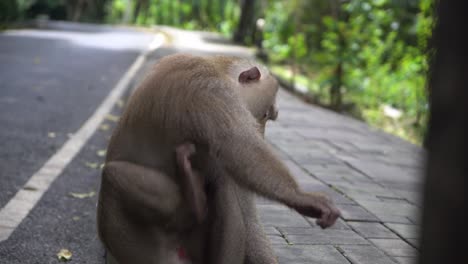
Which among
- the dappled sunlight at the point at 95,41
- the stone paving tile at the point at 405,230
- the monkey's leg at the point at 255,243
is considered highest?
the monkey's leg at the point at 255,243

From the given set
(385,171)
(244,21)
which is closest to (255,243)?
(385,171)

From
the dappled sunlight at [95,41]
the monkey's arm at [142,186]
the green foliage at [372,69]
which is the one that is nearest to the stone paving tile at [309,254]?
the monkey's arm at [142,186]

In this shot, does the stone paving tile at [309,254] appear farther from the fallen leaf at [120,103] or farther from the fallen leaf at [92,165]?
the fallen leaf at [120,103]

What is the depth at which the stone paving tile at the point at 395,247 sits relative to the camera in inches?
163

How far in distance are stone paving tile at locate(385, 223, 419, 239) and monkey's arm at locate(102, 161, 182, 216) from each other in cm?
238

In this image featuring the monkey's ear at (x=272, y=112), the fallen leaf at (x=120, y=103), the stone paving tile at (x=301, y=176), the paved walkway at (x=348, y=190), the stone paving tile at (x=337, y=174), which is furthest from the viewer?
the fallen leaf at (x=120, y=103)

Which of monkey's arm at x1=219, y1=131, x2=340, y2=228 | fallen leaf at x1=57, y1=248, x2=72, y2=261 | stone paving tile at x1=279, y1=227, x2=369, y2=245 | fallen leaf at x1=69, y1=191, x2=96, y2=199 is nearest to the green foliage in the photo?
fallen leaf at x1=69, y1=191, x2=96, y2=199

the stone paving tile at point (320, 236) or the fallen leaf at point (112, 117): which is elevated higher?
the stone paving tile at point (320, 236)

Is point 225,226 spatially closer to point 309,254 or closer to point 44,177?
point 309,254

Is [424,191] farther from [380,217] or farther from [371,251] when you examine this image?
[380,217]

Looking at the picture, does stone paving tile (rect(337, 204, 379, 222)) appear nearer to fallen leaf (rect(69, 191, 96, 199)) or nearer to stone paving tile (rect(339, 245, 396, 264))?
stone paving tile (rect(339, 245, 396, 264))

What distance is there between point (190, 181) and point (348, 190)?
330 centimetres

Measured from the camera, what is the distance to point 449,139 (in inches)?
47.7

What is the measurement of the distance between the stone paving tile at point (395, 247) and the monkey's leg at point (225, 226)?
5.49 ft
